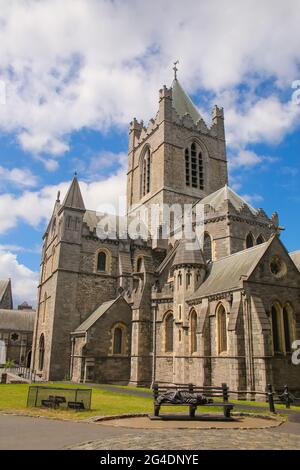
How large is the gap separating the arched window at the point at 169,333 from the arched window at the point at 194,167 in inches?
846

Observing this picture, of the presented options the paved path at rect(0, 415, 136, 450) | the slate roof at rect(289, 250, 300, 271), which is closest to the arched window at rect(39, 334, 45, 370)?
the slate roof at rect(289, 250, 300, 271)

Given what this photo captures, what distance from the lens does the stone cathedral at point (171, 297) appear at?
72.6ft

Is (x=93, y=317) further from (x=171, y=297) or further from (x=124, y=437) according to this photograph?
(x=124, y=437)

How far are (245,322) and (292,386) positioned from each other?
4356mm

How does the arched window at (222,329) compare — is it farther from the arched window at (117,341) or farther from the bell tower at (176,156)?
the bell tower at (176,156)

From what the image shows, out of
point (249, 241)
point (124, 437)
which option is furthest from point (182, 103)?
point (124, 437)

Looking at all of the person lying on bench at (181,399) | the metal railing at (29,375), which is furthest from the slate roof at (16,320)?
the person lying on bench at (181,399)

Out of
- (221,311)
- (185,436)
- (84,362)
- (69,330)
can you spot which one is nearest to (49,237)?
(69,330)

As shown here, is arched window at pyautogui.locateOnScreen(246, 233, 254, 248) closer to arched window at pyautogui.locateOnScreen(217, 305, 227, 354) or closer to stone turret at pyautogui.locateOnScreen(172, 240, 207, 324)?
stone turret at pyautogui.locateOnScreen(172, 240, 207, 324)

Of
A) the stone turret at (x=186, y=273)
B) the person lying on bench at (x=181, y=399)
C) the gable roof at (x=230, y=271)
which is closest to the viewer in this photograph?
the person lying on bench at (x=181, y=399)

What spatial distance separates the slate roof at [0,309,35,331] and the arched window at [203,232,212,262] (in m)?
31.9

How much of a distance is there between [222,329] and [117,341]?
1057 centimetres

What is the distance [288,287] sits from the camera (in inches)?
933
